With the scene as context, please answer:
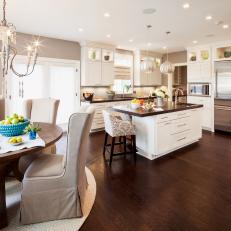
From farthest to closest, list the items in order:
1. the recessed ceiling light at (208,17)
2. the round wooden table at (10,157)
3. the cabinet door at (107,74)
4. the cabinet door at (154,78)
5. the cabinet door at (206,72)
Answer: the cabinet door at (154,78)
the cabinet door at (107,74)
the cabinet door at (206,72)
the recessed ceiling light at (208,17)
the round wooden table at (10,157)

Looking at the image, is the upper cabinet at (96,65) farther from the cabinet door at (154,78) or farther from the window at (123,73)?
the cabinet door at (154,78)

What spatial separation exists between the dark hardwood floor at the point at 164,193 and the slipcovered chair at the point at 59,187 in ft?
0.97

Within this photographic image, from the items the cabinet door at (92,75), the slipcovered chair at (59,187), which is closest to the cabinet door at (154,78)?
the cabinet door at (92,75)

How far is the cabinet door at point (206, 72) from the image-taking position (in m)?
6.16

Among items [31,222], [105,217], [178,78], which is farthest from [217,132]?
[31,222]

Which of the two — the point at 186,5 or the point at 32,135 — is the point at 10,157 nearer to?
the point at 32,135

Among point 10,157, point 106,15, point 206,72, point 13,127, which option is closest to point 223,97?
point 206,72

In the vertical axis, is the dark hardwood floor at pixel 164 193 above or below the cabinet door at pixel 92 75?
below

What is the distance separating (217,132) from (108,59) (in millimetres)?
4138

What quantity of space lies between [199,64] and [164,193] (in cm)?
513

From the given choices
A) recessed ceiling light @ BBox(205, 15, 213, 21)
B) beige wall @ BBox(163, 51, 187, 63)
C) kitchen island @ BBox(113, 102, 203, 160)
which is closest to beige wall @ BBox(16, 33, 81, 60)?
kitchen island @ BBox(113, 102, 203, 160)

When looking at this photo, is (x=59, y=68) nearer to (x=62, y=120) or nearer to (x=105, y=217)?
(x=62, y=120)

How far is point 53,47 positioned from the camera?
5582 millimetres

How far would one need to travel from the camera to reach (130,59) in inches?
299
